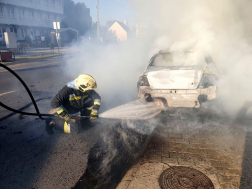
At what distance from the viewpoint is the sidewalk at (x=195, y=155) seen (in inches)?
101

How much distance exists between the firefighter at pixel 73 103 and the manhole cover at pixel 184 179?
1.87 m

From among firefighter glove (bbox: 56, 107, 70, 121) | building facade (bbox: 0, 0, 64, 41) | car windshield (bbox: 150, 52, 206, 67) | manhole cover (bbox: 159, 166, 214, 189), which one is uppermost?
building facade (bbox: 0, 0, 64, 41)

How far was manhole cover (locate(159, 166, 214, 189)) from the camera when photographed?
8.11 ft

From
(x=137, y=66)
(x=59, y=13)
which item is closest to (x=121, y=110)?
(x=137, y=66)

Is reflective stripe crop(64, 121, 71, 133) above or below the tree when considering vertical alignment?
below

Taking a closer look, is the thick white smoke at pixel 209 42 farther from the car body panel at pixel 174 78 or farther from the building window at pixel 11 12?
the building window at pixel 11 12

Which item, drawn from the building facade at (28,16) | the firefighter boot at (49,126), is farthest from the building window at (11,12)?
the firefighter boot at (49,126)

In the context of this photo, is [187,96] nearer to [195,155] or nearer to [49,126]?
[195,155]

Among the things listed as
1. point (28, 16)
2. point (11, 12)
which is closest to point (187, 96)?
point (11, 12)

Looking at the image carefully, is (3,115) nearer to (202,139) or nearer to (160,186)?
(160,186)

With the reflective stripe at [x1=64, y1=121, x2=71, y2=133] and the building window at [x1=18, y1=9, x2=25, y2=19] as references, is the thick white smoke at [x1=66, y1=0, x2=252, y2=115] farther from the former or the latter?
the building window at [x1=18, y1=9, x2=25, y2=19]

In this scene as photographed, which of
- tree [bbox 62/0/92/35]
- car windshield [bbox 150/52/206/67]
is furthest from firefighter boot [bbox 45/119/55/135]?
tree [bbox 62/0/92/35]

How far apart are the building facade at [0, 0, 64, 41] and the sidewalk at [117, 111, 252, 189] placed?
107 feet

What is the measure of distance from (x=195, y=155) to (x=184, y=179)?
0.67 m
